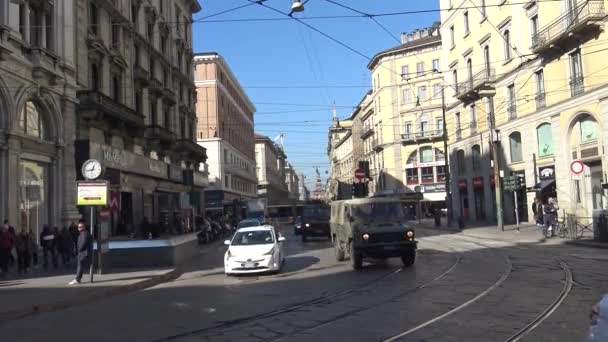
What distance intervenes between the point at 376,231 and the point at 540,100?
25132 millimetres

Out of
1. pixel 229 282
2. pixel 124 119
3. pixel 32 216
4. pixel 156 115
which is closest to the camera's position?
pixel 229 282

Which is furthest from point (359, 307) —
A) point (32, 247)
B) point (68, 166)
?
point (68, 166)

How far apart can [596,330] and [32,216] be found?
971 inches

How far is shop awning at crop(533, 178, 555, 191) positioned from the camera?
36053mm

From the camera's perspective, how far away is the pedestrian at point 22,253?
A: 1916 cm

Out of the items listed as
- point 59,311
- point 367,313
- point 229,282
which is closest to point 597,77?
point 229,282

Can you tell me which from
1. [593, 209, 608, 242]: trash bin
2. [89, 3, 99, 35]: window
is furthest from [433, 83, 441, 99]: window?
[593, 209, 608, 242]: trash bin

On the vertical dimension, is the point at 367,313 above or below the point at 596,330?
below

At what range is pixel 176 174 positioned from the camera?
46.1 meters

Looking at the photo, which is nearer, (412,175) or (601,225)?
(601,225)

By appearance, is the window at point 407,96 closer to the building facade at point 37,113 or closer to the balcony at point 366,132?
the balcony at point 366,132

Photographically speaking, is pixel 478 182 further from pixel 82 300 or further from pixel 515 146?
pixel 82 300

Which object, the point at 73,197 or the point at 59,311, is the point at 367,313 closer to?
the point at 59,311

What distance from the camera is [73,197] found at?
27.4 metres
